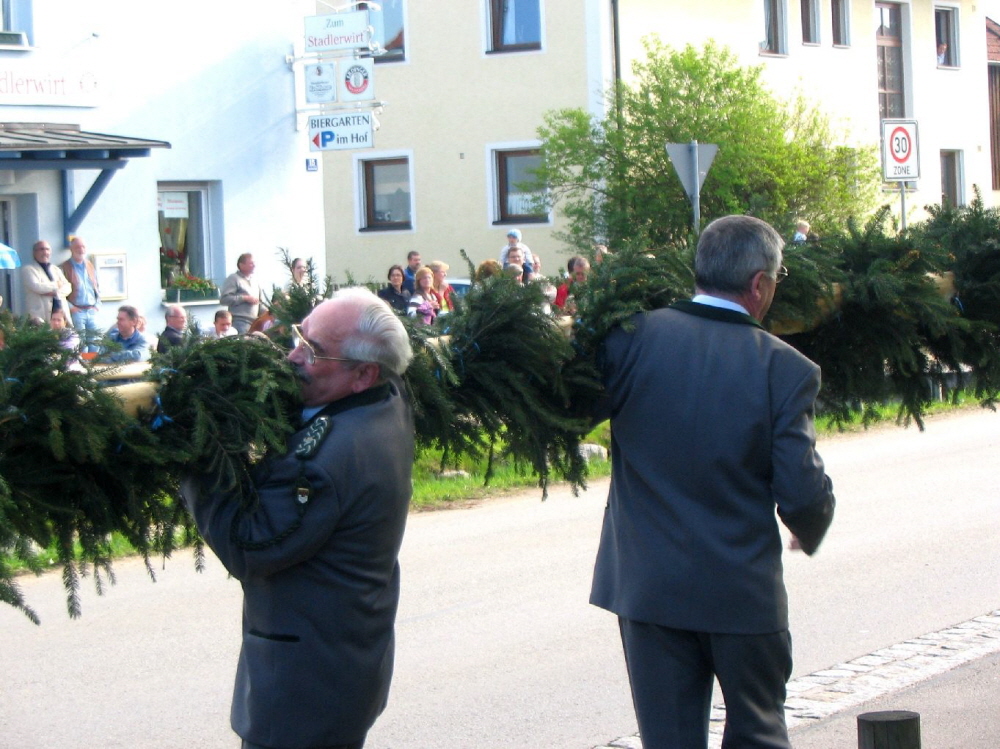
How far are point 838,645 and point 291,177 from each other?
1353cm

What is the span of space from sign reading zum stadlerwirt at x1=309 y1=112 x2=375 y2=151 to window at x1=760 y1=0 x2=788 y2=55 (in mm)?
13072

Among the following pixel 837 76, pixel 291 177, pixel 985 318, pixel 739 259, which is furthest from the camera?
pixel 837 76

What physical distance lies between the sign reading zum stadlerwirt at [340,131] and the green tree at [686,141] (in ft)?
18.6

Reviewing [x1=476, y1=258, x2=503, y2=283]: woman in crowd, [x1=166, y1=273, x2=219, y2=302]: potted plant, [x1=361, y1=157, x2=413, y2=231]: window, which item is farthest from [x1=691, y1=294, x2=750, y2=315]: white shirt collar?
[x1=361, y1=157, x2=413, y2=231]: window

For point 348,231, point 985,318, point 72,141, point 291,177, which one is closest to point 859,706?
point 985,318

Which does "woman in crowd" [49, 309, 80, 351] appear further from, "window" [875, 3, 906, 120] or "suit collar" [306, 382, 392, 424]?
"window" [875, 3, 906, 120]

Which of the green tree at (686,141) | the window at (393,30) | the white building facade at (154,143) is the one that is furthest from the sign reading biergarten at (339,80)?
the window at (393,30)

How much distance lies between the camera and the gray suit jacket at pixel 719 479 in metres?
3.54

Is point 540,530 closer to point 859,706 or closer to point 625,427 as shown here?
point 859,706

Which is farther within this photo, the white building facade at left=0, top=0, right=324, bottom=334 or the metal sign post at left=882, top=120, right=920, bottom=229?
the metal sign post at left=882, top=120, right=920, bottom=229

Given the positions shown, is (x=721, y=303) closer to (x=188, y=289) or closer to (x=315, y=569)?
(x=315, y=569)

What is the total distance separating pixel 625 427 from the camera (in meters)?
3.74

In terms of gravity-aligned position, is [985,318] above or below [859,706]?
above

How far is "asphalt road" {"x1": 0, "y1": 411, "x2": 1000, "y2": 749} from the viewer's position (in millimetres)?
5688
